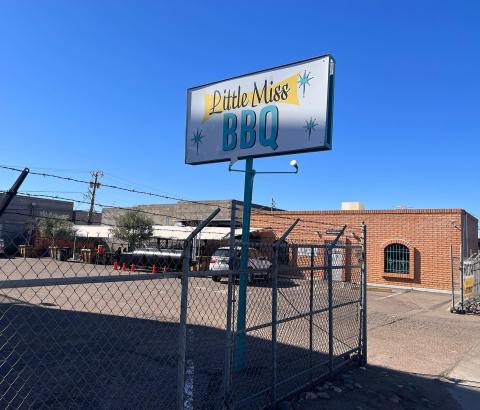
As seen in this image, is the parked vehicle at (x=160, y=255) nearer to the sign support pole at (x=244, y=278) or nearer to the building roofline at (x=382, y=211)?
the sign support pole at (x=244, y=278)

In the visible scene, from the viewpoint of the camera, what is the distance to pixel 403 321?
12617 millimetres

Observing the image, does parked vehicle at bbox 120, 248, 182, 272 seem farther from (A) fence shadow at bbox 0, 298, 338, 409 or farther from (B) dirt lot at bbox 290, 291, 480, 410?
(B) dirt lot at bbox 290, 291, 480, 410

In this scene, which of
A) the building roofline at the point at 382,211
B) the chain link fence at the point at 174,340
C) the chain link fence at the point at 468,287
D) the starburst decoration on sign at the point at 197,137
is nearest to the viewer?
the chain link fence at the point at 174,340

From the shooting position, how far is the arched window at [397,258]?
23.8 meters

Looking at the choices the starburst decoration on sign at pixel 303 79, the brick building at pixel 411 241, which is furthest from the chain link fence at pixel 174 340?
the brick building at pixel 411 241

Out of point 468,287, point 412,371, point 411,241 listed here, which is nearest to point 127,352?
point 412,371

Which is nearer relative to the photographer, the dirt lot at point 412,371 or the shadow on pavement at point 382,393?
the shadow on pavement at point 382,393

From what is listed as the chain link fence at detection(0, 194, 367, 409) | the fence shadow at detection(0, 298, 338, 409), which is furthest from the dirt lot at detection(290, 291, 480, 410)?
the fence shadow at detection(0, 298, 338, 409)

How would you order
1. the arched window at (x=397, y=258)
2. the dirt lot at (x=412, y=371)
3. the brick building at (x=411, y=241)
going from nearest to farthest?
the dirt lot at (x=412, y=371)
the brick building at (x=411, y=241)
the arched window at (x=397, y=258)

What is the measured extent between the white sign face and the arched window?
758 inches

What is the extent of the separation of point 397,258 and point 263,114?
64.2 ft

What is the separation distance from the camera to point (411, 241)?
23.6 metres

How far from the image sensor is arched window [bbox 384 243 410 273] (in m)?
23.8

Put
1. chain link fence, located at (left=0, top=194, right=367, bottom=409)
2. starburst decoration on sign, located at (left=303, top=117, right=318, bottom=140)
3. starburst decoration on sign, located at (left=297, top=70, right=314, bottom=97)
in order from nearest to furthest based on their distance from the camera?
chain link fence, located at (left=0, top=194, right=367, bottom=409) → starburst decoration on sign, located at (left=303, top=117, right=318, bottom=140) → starburst decoration on sign, located at (left=297, top=70, right=314, bottom=97)
